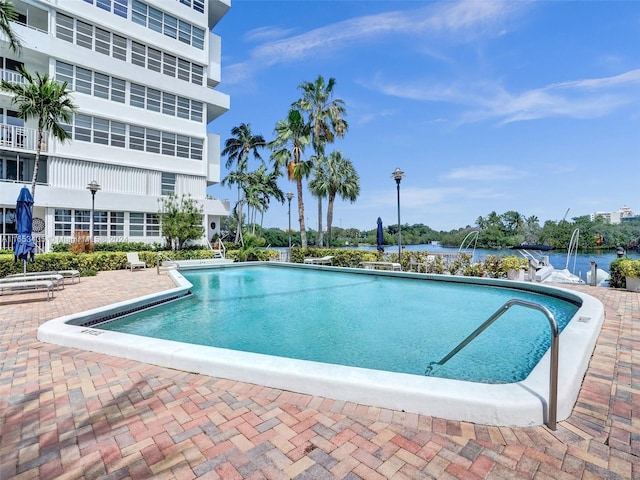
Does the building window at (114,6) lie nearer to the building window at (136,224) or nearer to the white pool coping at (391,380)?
the building window at (136,224)

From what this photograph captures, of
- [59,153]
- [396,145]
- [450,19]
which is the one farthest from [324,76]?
[59,153]

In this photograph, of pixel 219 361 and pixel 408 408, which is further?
pixel 219 361

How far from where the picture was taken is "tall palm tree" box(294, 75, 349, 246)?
22188mm

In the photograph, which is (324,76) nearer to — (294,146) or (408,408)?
(294,146)

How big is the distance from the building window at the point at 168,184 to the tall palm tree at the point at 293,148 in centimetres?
704

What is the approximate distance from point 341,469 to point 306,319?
5.31 meters

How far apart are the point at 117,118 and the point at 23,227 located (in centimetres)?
1267

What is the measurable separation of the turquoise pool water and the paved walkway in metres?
1.75

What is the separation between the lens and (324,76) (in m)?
22.1

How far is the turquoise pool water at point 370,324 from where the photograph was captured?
4.94 meters

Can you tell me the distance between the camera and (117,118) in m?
19.4

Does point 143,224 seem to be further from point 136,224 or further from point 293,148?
point 293,148

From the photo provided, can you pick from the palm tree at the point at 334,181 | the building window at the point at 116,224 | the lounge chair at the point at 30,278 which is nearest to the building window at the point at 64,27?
the building window at the point at 116,224

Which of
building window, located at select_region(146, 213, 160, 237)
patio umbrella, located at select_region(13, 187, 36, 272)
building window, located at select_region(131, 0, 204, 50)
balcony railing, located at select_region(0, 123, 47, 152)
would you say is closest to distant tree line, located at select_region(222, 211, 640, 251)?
building window, located at select_region(146, 213, 160, 237)
